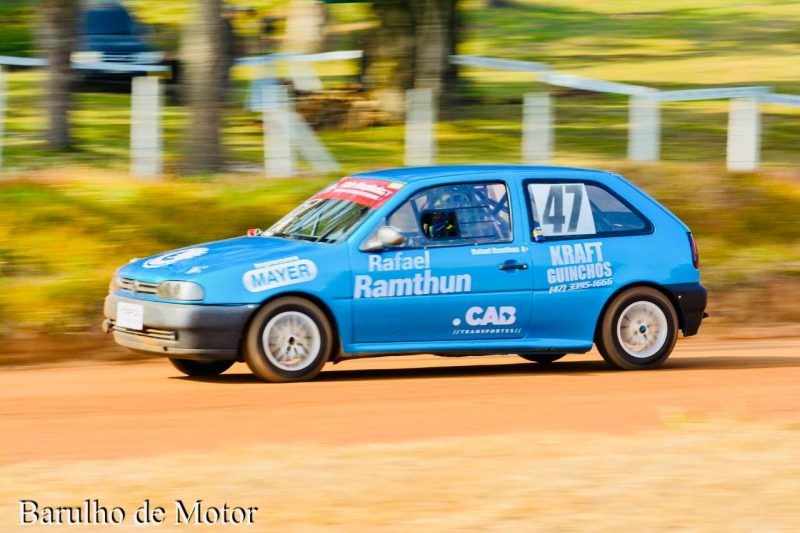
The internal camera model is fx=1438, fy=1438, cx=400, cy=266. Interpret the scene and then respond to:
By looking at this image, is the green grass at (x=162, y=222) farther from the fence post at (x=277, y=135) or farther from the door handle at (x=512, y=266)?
the door handle at (x=512, y=266)

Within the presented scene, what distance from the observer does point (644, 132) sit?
17531mm

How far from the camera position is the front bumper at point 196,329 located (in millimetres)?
9438

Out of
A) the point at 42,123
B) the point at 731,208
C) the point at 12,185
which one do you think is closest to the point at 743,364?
the point at 731,208

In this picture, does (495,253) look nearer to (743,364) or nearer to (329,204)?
(329,204)

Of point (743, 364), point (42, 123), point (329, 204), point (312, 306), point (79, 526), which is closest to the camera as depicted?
point (79, 526)

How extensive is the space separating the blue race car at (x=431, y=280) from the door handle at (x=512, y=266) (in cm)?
1

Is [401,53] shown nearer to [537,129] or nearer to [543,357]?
[537,129]

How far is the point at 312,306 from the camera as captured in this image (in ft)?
31.7

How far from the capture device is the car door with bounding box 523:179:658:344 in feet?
33.8

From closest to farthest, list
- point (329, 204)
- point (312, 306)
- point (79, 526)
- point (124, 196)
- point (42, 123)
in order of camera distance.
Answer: point (79, 526)
point (312, 306)
point (329, 204)
point (124, 196)
point (42, 123)

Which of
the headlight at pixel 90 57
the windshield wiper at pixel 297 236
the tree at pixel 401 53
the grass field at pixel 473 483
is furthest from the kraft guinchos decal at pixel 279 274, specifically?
the headlight at pixel 90 57

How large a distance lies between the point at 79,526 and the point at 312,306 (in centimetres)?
400

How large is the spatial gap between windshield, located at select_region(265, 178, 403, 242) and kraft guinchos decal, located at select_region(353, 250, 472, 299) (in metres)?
0.34

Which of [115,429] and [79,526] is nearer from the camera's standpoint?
[79,526]
